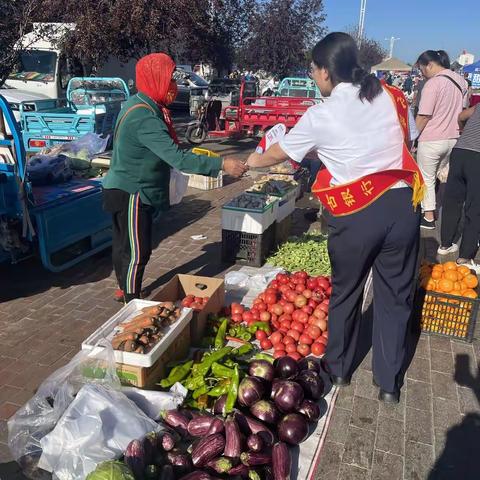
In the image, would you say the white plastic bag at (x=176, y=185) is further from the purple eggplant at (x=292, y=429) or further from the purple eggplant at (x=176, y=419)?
the purple eggplant at (x=292, y=429)

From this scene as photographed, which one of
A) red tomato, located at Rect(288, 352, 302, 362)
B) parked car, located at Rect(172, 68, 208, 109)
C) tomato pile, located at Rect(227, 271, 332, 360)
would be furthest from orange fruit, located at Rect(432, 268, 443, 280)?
parked car, located at Rect(172, 68, 208, 109)

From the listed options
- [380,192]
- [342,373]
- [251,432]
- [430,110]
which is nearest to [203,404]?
[251,432]

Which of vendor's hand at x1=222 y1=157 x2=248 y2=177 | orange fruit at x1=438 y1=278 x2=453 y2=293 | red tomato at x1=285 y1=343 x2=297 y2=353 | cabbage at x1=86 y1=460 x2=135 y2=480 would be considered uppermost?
vendor's hand at x1=222 y1=157 x2=248 y2=177

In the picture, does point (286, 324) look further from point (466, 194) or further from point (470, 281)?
point (466, 194)

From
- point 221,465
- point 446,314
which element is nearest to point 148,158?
point 221,465

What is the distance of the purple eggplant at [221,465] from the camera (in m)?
→ 2.39

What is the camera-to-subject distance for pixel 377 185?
2.66 meters

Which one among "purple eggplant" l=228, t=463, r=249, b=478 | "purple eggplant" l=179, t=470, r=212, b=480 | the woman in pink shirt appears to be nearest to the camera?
"purple eggplant" l=179, t=470, r=212, b=480

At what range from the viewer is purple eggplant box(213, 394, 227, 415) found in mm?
2811

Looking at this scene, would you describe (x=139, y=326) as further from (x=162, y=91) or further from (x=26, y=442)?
(x=162, y=91)

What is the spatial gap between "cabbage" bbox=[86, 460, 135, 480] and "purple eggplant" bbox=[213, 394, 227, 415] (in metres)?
0.69

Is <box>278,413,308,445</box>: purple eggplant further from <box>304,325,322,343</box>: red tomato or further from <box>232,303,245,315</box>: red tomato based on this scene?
<box>232,303,245,315</box>: red tomato

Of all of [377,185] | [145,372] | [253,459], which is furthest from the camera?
[145,372]

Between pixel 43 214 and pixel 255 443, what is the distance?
312cm
